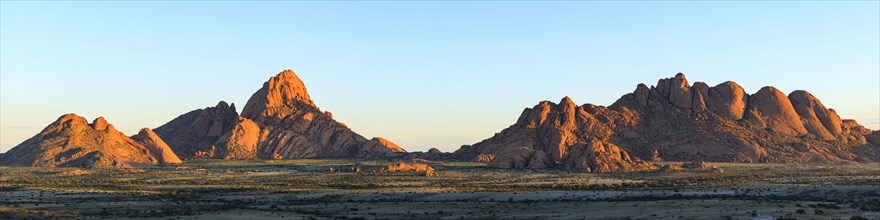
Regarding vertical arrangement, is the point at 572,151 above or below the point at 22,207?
above

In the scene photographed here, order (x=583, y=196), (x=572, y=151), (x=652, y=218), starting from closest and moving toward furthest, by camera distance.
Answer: (x=652, y=218) < (x=583, y=196) < (x=572, y=151)

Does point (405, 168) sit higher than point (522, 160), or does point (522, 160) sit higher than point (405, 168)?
point (522, 160)

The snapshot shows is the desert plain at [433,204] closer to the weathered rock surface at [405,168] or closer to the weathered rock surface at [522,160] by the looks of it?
the weathered rock surface at [405,168]

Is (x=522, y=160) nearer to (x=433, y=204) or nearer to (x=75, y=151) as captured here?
(x=433, y=204)

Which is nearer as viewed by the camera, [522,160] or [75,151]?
[522,160]

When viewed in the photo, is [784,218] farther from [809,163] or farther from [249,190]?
[809,163]

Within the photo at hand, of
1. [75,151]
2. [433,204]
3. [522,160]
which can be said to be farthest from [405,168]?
[75,151]

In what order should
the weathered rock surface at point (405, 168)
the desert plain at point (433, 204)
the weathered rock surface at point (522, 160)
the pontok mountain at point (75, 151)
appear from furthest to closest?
the pontok mountain at point (75, 151) → the weathered rock surface at point (522, 160) → the weathered rock surface at point (405, 168) → the desert plain at point (433, 204)

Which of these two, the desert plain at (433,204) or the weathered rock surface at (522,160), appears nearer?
the desert plain at (433,204)

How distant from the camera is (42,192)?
93812mm

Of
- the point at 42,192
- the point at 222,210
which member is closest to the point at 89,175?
the point at 42,192

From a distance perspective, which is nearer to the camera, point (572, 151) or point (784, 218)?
point (784, 218)

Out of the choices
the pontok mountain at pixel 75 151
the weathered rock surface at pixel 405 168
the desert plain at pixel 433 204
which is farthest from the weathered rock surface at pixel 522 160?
the pontok mountain at pixel 75 151

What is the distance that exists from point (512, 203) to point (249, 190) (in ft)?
142
